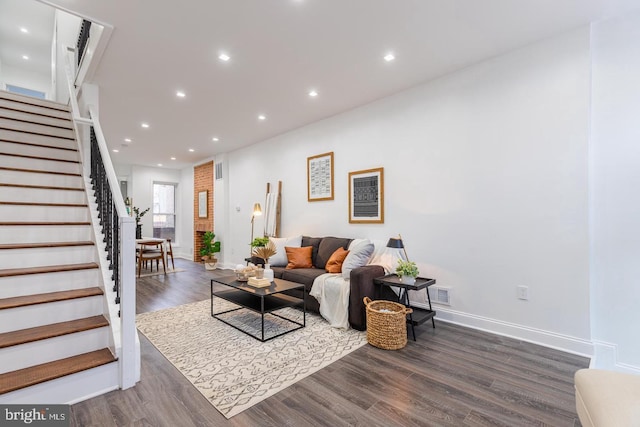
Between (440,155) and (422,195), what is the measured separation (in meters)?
0.51

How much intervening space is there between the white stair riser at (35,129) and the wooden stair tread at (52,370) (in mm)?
3214

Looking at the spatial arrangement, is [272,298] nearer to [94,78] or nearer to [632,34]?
[94,78]

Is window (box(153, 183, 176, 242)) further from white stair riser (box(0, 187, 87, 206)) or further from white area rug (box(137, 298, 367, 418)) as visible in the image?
white stair riser (box(0, 187, 87, 206))

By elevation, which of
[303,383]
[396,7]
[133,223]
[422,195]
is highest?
[396,7]

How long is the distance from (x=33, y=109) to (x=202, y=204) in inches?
166

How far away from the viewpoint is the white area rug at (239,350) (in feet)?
6.76

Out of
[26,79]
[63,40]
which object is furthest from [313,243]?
[26,79]

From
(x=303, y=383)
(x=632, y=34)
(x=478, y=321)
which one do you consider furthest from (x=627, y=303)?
(x=303, y=383)

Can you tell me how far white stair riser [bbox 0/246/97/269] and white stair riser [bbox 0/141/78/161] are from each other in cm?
156

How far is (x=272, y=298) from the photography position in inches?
135

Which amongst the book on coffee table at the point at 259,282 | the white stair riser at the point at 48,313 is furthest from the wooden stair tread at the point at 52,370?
the book on coffee table at the point at 259,282

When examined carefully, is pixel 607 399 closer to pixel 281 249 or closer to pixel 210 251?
pixel 281 249

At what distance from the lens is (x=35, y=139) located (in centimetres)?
358

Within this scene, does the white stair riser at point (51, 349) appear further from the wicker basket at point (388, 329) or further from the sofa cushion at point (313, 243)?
the sofa cushion at point (313, 243)
